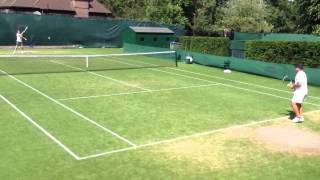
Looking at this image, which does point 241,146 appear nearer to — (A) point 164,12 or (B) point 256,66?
(B) point 256,66

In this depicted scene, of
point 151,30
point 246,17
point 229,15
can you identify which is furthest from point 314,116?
point 229,15

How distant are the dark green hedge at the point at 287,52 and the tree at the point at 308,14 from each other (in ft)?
60.6

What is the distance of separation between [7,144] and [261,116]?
7629 mm

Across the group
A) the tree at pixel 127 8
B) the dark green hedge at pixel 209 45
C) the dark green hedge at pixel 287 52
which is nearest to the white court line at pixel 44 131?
the dark green hedge at pixel 287 52

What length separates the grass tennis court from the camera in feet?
28.0

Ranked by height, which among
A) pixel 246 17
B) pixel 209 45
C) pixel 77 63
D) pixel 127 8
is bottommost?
pixel 77 63

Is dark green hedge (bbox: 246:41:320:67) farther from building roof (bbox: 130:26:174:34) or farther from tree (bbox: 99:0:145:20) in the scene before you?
tree (bbox: 99:0:145:20)

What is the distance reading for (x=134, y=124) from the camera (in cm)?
1185

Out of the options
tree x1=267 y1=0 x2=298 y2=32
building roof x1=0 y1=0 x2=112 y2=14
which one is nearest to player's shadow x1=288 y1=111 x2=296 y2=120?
tree x1=267 y1=0 x2=298 y2=32

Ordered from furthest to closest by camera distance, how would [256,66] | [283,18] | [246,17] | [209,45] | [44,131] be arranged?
1. [283,18]
2. [246,17]
3. [209,45]
4. [256,66]
5. [44,131]

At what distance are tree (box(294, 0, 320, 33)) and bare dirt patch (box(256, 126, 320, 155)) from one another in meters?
34.5

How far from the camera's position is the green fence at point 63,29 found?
35469 millimetres

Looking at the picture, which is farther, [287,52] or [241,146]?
[287,52]

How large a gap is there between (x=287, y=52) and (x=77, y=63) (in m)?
12.5
